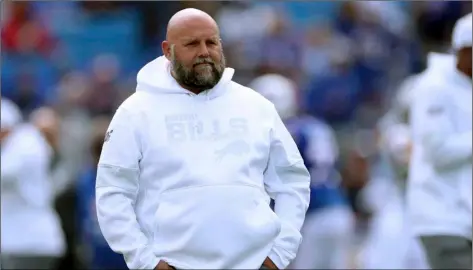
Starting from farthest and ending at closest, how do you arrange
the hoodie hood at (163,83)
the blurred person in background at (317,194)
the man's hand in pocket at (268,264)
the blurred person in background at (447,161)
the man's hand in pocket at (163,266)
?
the blurred person in background at (317,194) < the blurred person in background at (447,161) < the hoodie hood at (163,83) < the man's hand in pocket at (268,264) < the man's hand in pocket at (163,266)

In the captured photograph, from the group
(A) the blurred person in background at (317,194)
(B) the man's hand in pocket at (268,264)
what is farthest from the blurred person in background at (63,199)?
(B) the man's hand in pocket at (268,264)

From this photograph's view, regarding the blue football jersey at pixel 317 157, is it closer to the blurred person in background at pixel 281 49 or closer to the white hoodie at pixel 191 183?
the blurred person in background at pixel 281 49

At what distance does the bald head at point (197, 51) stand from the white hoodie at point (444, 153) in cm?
248

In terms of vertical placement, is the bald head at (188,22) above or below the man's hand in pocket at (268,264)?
above

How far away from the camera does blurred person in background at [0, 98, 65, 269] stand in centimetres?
1100

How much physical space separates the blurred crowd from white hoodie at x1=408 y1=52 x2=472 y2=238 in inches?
273

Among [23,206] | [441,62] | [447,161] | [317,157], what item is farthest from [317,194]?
[447,161]

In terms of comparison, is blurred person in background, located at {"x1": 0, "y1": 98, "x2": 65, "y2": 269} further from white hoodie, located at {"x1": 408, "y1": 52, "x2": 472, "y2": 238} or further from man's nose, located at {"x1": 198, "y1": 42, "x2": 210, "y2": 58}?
man's nose, located at {"x1": 198, "y1": 42, "x2": 210, "y2": 58}

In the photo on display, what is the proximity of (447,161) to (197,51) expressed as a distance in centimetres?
270

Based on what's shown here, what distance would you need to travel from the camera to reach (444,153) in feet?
26.2

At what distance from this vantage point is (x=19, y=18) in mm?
17672

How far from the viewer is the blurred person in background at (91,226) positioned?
13.6 m

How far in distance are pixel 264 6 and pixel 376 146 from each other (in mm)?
3410

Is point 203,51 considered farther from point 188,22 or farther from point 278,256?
point 278,256
